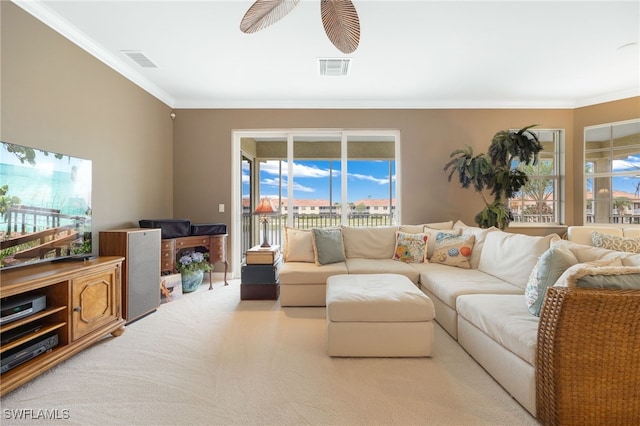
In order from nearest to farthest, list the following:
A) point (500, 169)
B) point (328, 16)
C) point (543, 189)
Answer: point (328, 16), point (500, 169), point (543, 189)

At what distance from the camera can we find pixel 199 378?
5.98ft

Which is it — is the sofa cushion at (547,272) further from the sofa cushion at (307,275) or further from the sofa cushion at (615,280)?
the sofa cushion at (307,275)

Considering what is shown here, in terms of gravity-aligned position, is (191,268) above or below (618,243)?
below

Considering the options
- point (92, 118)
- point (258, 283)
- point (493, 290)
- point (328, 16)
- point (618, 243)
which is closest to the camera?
point (328, 16)

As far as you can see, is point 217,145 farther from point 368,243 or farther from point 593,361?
point 593,361

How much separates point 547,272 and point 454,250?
1.51 meters

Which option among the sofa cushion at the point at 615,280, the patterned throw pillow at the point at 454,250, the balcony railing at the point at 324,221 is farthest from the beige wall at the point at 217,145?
the sofa cushion at the point at 615,280

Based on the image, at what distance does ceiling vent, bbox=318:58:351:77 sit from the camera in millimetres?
3117

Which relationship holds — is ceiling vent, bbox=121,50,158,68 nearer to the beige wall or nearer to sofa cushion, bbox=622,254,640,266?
the beige wall

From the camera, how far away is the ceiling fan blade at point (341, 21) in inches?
66.7

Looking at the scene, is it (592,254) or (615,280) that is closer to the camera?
(615,280)

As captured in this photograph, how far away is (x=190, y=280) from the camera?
12.0ft

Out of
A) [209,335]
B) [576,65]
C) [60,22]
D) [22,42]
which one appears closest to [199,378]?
[209,335]

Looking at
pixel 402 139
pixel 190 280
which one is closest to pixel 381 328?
pixel 190 280
